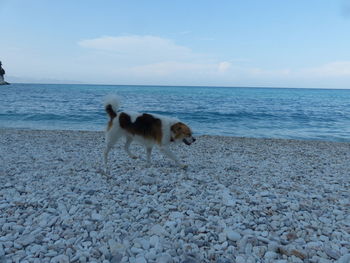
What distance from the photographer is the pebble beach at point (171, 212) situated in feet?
10.8

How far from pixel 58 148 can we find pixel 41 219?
20.9ft

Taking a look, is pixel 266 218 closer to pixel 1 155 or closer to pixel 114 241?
pixel 114 241

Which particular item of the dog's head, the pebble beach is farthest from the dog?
the pebble beach

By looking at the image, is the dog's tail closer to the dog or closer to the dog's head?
the dog

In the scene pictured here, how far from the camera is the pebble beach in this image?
3.30 meters

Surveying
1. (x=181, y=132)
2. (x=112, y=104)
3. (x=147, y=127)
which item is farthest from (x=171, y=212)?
(x=112, y=104)

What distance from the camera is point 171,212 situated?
4.33 meters

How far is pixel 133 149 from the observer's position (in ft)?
32.6

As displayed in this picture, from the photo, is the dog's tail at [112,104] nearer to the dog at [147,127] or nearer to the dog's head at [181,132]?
the dog at [147,127]

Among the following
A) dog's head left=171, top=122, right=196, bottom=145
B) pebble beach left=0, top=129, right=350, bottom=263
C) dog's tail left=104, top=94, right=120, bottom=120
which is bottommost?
pebble beach left=0, top=129, right=350, bottom=263

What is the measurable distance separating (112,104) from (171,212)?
3473 millimetres

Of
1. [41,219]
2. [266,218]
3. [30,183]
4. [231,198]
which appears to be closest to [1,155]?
[30,183]

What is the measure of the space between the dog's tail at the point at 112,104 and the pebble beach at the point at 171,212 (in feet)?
4.49

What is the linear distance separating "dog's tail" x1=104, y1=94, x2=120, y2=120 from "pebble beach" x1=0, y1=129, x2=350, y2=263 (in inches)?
53.8
